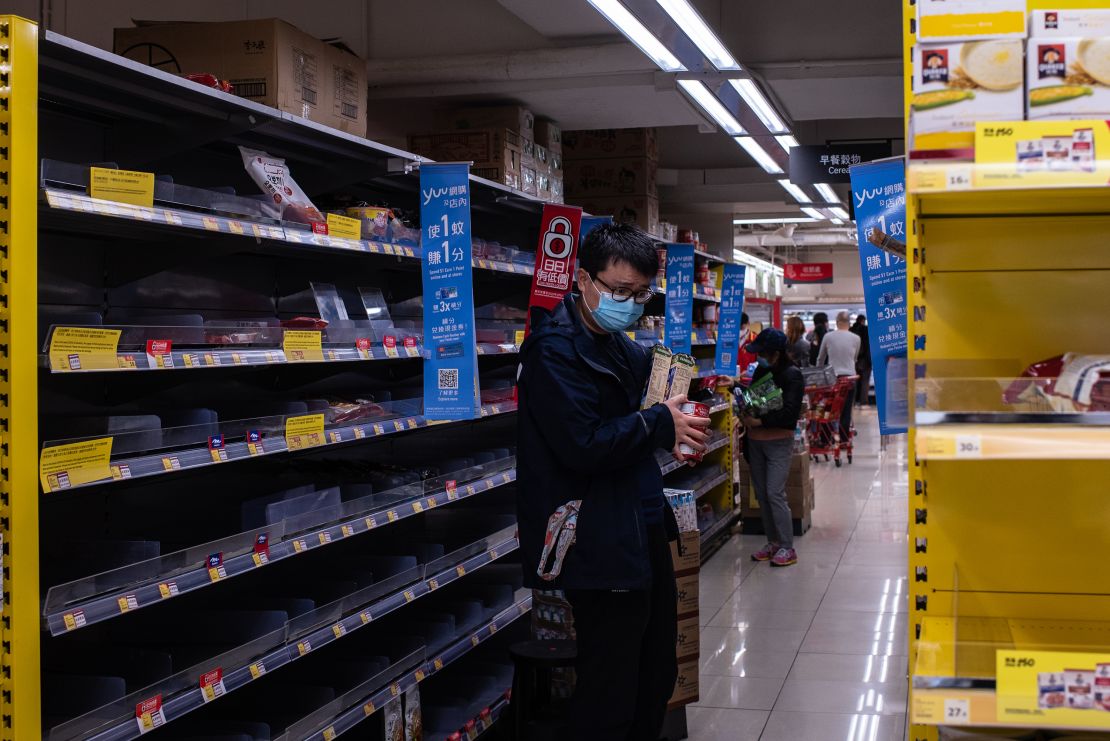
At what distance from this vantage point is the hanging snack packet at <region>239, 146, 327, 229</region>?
11.6 feet

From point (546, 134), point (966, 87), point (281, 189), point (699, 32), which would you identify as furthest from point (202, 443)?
point (546, 134)

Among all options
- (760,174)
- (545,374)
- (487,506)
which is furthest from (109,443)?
(760,174)

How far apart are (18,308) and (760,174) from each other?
9.72 metres

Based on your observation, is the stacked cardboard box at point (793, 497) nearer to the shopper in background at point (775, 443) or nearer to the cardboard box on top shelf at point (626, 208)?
the shopper in background at point (775, 443)

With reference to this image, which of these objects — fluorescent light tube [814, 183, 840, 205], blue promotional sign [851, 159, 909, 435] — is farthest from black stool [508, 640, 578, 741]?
fluorescent light tube [814, 183, 840, 205]

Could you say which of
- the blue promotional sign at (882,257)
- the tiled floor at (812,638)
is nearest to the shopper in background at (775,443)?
the tiled floor at (812,638)

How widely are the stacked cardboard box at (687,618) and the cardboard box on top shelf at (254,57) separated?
2.33m

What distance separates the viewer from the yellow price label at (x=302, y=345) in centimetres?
347

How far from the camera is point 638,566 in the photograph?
317 cm

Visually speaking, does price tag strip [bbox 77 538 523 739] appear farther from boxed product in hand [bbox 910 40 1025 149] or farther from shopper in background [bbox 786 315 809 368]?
shopper in background [bbox 786 315 809 368]

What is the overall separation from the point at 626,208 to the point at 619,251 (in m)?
5.20

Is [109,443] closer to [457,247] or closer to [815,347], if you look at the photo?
[457,247]

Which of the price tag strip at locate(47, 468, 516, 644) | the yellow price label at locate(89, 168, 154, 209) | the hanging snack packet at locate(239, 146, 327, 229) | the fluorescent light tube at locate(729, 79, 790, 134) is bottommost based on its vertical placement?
the price tag strip at locate(47, 468, 516, 644)

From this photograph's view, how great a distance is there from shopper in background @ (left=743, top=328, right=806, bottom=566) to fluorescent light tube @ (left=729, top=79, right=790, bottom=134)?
1.41 meters
